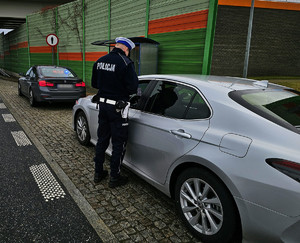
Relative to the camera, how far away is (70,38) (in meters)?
16.1

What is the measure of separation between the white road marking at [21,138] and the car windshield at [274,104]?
4222mm

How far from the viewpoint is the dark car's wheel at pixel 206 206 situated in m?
2.01

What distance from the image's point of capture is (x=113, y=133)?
10.1 ft

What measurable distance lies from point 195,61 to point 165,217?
257 inches

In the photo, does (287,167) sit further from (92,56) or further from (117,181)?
(92,56)

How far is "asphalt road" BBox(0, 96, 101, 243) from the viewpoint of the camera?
2.34 m

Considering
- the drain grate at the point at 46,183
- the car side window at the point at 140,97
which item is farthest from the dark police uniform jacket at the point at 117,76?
the drain grate at the point at 46,183

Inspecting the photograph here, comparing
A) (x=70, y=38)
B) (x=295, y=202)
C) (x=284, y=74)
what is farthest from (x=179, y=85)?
(x=70, y=38)

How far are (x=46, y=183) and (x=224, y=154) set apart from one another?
2.44m

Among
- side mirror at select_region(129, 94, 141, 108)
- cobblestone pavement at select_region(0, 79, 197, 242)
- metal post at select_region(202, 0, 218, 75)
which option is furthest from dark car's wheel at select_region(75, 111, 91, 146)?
metal post at select_region(202, 0, 218, 75)

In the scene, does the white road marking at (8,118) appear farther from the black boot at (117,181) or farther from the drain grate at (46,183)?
the black boot at (117,181)

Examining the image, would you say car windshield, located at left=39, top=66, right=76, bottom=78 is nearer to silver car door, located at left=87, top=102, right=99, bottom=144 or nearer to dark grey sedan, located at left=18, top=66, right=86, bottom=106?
dark grey sedan, located at left=18, top=66, right=86, bottom=106

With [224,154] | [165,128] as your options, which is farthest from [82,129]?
[224,154]

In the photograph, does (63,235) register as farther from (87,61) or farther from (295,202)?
(87,61)
